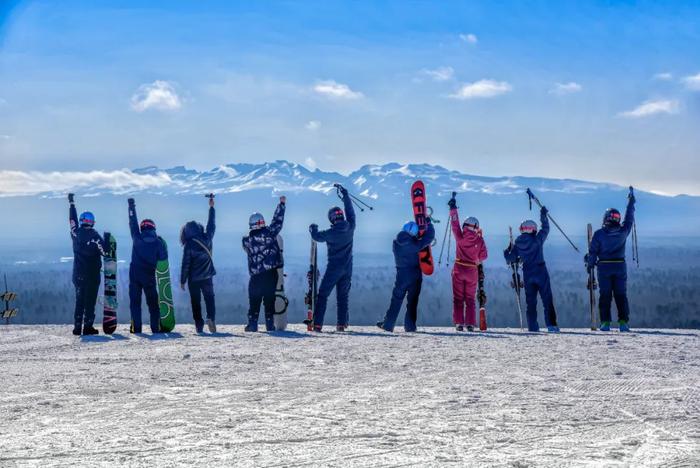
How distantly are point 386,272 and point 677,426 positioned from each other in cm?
13698

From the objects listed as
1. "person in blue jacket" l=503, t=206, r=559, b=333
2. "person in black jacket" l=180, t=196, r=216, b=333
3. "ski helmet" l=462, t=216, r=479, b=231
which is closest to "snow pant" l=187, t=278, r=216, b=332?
"person in black jacket" l=180, t=196, r=216, b=333

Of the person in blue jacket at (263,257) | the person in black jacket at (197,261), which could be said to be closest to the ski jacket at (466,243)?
the person in blue jacket at (263,257)

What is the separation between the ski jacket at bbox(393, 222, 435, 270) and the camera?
54.6 ft

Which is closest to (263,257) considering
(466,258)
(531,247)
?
(466,258)

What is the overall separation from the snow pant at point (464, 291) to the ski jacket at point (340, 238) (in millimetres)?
1827

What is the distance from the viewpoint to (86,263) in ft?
53.8

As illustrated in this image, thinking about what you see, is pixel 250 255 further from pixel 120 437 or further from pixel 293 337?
pixel 120 437

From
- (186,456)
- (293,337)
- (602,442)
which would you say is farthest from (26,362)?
(602,442)

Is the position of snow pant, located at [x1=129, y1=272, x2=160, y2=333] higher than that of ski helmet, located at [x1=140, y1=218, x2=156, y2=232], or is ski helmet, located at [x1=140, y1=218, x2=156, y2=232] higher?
ski helmet, located at [x1=140, y1=218, x2=156, y2=232]

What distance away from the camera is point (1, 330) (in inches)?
734

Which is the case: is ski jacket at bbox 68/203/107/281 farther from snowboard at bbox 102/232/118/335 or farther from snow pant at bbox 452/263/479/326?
snow pant at bbox 452/263/479/326

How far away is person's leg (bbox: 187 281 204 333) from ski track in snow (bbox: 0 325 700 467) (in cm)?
193

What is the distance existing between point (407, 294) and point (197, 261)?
3.53 metres

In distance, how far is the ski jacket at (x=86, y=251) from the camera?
1627cm
